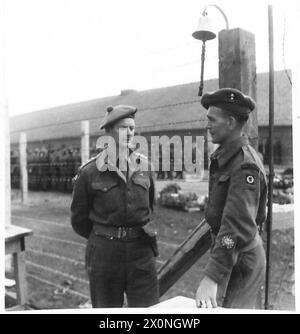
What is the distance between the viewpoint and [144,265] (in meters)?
2.51

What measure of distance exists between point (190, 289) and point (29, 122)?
1936 cm

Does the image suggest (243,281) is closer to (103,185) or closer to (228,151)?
(228,151)

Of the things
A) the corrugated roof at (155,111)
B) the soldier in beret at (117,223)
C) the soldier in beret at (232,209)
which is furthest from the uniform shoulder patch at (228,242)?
the corrugated roof at (155,111)

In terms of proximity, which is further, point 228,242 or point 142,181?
point 142,181

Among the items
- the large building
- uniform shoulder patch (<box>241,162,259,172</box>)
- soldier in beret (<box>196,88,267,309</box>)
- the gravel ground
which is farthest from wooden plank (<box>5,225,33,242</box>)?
the large building

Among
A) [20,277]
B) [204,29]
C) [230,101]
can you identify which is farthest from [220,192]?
[20,277]

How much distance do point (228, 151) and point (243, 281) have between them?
0.63m

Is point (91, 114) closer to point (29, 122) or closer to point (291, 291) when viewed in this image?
point (29, 122)

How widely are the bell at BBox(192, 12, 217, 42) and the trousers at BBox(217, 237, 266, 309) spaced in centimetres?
128

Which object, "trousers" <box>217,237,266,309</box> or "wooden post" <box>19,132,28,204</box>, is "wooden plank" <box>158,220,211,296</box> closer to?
"trousers" <box>217,237,266,309</box>

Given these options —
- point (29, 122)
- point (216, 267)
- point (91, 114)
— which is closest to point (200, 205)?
point (216, 267)

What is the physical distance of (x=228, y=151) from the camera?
1.95 metres

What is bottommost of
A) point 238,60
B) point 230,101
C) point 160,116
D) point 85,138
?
point 230,101

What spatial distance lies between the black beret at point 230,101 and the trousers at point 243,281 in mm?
655
